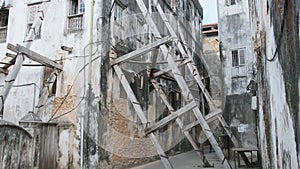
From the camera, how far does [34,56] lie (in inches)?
352

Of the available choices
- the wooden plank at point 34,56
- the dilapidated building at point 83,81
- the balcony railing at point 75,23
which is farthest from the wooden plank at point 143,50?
the wooden plank at point 34,56

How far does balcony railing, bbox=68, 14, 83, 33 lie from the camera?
10.7 m

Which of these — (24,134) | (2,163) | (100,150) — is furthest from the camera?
(100,150)

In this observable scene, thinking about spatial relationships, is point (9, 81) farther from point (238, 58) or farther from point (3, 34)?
point (238, 58)

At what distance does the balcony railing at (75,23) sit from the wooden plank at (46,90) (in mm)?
1817

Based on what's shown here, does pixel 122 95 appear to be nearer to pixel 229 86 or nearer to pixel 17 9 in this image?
pixel 17 9

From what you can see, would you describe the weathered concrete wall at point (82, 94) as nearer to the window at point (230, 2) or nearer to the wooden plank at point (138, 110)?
the wooden plank at point (138, 110)

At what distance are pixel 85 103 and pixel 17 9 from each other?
5.54 metres

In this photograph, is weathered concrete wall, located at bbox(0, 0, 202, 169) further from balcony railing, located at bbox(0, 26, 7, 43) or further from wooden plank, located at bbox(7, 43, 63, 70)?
wooden plank, located at bbox(7, 43, 63, 70)

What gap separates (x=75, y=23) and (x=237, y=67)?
10.3m

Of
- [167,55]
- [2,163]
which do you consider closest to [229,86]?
[167,55]

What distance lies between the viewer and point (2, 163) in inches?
269

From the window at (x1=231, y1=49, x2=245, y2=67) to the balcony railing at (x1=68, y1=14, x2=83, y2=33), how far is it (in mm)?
10035

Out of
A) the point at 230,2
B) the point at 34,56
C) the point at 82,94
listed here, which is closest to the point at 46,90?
the point at 82,94
